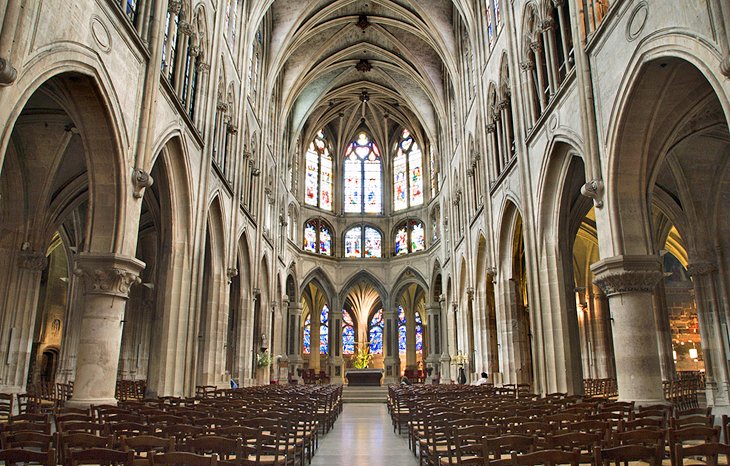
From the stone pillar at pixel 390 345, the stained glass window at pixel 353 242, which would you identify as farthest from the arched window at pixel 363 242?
the stone pillar at pixel 390 345

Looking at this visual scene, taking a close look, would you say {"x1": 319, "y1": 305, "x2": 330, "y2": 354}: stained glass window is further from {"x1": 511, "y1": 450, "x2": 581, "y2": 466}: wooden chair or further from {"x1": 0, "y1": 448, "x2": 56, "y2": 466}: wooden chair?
{"x1": 511, "y1": 450, "x2": 581, "y2": 466}: wooden chair

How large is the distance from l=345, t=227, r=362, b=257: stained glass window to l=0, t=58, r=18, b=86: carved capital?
123ft

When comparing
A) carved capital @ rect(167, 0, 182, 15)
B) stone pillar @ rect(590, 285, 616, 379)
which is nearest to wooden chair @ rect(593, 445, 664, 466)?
Answer: carved capital @ rect(167, 0, 182, 15)

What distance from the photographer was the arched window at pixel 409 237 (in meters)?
44.2

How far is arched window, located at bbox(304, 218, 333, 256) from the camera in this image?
145ft

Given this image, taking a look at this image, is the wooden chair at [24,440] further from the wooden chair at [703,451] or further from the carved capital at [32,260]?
the carved capital at [32,260]

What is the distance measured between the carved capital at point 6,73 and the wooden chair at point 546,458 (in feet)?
27.3

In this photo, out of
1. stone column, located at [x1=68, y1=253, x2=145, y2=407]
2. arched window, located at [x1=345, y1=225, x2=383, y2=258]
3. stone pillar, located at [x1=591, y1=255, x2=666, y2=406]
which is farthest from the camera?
arched window, located at [x1=345, y1=225, x2=383, y2=258]

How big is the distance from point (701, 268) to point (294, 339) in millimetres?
28760

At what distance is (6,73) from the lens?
26.9 feet

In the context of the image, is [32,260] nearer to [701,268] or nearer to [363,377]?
[363,377]

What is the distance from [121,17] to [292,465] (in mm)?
10043

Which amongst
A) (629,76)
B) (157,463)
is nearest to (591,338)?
(629,76)

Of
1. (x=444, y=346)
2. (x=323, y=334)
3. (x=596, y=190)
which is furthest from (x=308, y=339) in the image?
(x=596, y=190)
